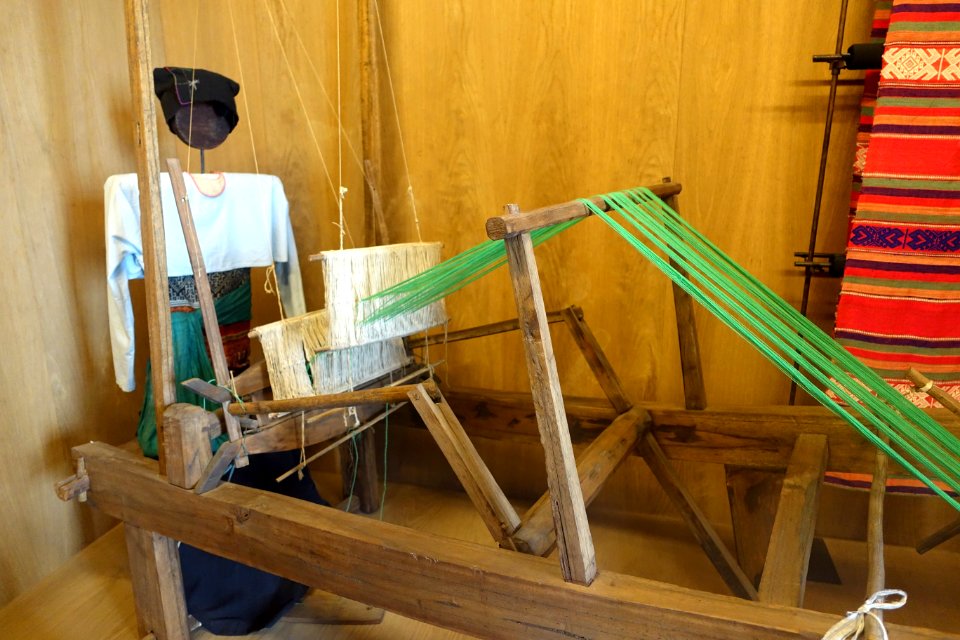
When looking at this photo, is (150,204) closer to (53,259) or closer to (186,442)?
(186,442)

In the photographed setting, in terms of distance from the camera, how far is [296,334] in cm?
161

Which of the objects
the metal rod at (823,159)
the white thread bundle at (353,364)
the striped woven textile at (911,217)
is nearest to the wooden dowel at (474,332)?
the white thread bundle at (353,364)

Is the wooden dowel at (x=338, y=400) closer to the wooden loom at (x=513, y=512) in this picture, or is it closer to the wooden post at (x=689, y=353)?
the wooden loom at (x=513, y=512)

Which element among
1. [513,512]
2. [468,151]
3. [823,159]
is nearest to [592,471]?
[513,512]

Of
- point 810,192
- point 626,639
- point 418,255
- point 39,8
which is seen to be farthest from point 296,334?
point 810,192

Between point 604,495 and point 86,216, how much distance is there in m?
2.05

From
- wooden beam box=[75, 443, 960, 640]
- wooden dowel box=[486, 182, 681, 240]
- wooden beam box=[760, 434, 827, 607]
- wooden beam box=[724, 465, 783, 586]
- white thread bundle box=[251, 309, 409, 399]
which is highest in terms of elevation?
wooden dowel box=[486, 182, 681, 240]

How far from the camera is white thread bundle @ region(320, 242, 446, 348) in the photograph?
5.10 feet

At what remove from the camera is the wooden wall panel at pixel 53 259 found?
193 cm

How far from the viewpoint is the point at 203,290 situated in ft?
4.97

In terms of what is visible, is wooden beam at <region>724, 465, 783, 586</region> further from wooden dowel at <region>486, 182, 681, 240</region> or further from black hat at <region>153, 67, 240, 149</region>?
black hat at <region>153, 67, 240, 149</region>

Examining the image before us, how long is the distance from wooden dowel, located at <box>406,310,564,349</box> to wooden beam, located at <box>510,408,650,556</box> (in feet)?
1.17

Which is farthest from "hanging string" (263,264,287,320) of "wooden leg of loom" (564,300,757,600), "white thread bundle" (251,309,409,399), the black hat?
"wooden leg of loom" (564,300,757,600)

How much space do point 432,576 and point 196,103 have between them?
1449 millimetres
